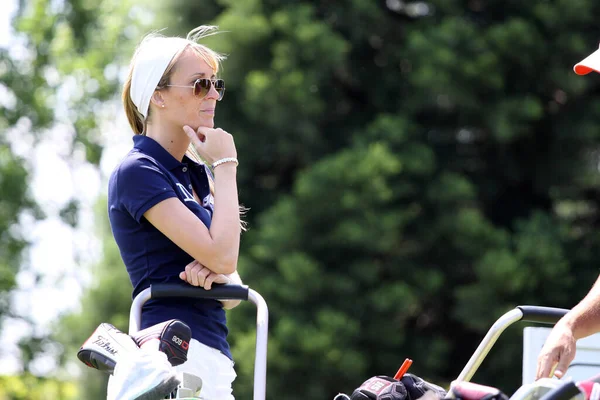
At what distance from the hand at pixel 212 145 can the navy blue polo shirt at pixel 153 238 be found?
0.33 ft

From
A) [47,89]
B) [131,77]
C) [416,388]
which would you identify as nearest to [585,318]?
[416,388]

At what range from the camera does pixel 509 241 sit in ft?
33.4

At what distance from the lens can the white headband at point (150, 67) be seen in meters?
3.09

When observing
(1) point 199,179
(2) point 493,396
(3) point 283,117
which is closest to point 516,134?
(3) point 283,117

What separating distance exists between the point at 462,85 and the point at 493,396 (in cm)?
870

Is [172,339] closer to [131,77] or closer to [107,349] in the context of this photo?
[107,349]

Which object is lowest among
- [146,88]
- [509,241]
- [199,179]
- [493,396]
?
[509,241]

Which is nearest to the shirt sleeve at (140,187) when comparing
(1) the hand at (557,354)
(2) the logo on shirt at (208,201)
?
(2) the logo on shirt at (208,201)

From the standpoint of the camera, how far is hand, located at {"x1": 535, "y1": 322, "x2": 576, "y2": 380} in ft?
8.54

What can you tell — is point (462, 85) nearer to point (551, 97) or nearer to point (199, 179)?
point (551, 97)

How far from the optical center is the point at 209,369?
2891 mm

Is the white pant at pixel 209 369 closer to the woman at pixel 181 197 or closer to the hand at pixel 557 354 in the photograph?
the woman at pixel 181 197

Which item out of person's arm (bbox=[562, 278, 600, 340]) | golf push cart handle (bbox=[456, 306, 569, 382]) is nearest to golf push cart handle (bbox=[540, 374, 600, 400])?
person's arm (bbox=[562, 278, 600, 340])

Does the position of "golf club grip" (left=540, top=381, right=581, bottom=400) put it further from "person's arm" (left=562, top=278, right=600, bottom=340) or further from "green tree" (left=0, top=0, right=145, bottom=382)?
"green tree" (left=0, top=0, right=145, bottom=382)
